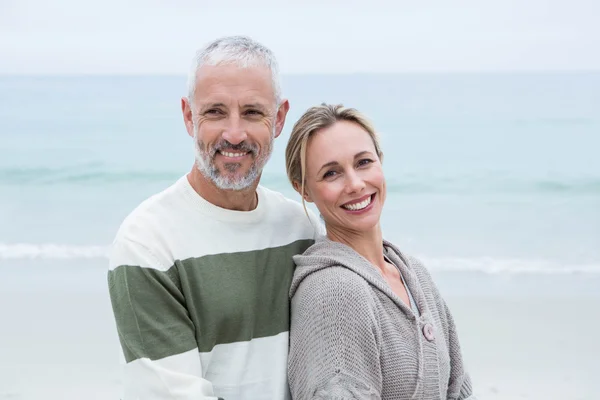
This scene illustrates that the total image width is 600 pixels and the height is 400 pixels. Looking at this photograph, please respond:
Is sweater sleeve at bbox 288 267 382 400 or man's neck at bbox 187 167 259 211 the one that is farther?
man's neck at bbox 187 167 259 211

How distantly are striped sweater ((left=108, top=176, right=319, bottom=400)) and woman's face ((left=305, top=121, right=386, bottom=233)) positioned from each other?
0.24 metres

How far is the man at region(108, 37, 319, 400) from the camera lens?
8.16 ft

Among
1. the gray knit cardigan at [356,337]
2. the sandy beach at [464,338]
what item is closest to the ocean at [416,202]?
the sandy beach at [464,338]

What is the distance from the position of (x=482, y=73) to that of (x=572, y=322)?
63.8ft

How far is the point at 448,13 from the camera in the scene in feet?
82.1

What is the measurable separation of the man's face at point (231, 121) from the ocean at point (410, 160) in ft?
22.1

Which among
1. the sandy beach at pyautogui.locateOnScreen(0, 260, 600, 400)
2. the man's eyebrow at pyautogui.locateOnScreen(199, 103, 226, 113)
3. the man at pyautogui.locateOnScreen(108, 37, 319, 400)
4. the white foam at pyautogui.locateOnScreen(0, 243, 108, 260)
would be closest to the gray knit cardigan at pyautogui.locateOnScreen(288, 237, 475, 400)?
the man at pyautogui.locateOnScreen(108, 37, 319, 400)

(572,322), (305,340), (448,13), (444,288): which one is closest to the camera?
(305,340)

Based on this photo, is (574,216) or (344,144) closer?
(344,144)

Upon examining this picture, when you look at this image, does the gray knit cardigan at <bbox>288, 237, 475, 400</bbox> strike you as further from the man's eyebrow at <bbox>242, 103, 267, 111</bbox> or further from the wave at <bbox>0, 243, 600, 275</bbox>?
the wave at <bbox>0, 243, 600, 275</bbox>

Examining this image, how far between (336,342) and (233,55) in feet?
3.18

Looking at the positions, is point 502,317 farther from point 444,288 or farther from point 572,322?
point 444,288

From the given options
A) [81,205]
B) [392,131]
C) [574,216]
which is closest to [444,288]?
[574,216]

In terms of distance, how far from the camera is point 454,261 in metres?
9.59
